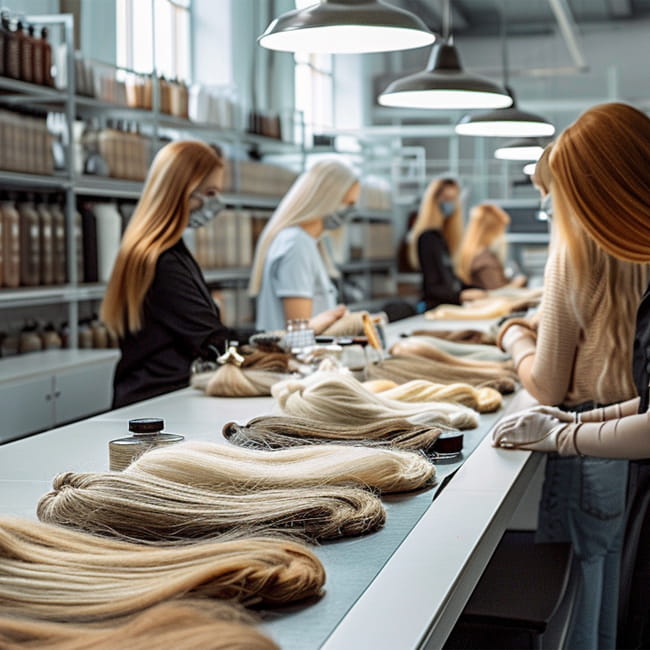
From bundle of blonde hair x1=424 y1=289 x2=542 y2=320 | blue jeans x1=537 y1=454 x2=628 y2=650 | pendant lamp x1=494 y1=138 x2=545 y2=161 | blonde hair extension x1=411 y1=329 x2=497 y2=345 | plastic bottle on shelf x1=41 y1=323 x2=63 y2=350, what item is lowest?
blue jeans x1=537 y1=454 x2=628 y2=650

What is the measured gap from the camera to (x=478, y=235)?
9.29 meters

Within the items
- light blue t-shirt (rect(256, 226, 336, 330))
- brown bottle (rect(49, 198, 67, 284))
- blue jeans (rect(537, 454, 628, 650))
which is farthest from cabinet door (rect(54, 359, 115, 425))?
blue jeans (rect(537, 454, 628, 650))

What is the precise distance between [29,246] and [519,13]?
12.4 meters

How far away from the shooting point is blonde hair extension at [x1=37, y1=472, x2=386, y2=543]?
5.25ft

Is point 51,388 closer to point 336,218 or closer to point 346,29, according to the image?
point 336,218

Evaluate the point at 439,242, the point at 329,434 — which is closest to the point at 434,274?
the point at 439,242

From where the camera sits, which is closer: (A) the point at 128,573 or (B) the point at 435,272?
(A) the point at 128,573

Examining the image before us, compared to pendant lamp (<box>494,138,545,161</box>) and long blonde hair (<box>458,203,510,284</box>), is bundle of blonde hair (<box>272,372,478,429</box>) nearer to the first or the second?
pendant lamp (<box>494,138,545,161</box>)

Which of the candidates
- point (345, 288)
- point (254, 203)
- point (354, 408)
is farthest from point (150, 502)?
point (345, 288)

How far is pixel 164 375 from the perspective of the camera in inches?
149

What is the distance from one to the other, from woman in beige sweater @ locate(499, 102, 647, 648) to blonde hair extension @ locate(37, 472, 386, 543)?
3.57 feet

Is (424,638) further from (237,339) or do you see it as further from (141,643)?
(237,339)

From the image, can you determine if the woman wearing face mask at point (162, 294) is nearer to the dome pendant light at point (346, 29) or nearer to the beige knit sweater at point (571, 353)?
the dome pendant light at point (346, 29)

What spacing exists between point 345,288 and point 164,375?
719cm
